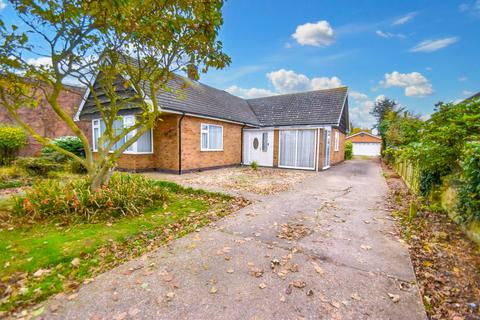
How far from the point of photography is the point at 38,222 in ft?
13.8

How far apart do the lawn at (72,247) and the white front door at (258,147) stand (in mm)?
9314

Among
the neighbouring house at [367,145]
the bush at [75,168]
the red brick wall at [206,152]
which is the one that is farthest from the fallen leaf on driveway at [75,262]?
the neighbouring house at [367,145]

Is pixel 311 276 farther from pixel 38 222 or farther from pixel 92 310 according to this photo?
pixel 38 222

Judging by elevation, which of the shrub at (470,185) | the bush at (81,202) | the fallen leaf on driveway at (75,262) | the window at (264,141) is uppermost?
the window at (264,141)

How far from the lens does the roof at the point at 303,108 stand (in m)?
14.3

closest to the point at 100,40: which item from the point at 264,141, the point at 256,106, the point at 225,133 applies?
the point at 225,133

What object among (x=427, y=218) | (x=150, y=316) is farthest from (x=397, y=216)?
(x=150, y=316)

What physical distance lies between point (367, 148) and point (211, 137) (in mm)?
33611

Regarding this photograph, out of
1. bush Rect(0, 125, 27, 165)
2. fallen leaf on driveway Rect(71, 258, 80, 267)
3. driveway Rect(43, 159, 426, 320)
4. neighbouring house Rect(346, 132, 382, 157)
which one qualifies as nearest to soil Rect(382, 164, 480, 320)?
driveway Rect(43, 159, 426, 320)

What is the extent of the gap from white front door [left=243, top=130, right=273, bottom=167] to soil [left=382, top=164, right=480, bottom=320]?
9.69 m

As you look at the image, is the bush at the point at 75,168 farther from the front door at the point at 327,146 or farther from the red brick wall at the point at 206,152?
the front door at the point at 327,146

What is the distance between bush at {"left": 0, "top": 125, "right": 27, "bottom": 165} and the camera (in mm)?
10688

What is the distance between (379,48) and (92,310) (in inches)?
584

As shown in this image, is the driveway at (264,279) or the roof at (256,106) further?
the roof at (256,106)
